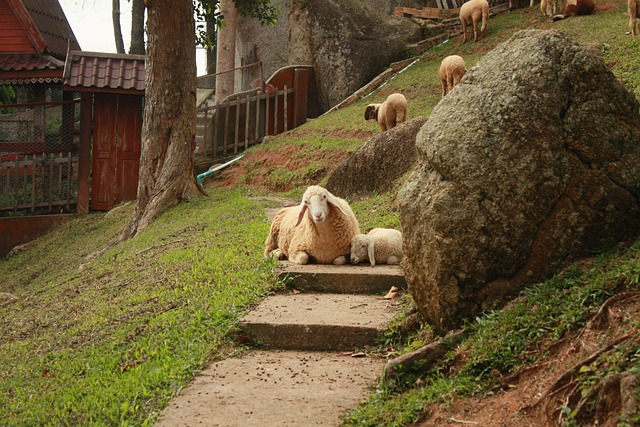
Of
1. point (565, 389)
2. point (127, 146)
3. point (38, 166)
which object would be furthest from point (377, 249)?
point (38, 166)

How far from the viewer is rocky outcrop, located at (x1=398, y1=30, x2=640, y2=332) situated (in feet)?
20.1

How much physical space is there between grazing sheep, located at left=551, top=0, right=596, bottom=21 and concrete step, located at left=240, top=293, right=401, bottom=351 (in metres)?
15.4

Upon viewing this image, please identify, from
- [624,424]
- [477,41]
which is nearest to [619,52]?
[477,41]

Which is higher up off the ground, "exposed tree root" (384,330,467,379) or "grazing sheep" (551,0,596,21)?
"grazing sheep" (551,0,596,21)

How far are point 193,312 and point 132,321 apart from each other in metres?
0.83

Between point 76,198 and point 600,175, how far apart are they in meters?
16.6

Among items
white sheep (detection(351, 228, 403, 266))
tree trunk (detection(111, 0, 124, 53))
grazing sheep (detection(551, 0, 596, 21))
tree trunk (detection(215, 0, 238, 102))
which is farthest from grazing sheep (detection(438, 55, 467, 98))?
tree trunk (detection(111, 0, 124, 53))

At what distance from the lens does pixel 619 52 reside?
15.1 metres

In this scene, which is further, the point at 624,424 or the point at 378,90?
the point at 378,90

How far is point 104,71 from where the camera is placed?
20.0m

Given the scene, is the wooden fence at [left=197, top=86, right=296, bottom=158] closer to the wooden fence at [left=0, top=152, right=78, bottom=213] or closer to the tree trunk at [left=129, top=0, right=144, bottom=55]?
the wooden fence at [left=0, top=152, right=78, bottom=213]

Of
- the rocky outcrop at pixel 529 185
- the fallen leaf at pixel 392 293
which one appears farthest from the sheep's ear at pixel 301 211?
the rocky outcrop at pixel 529 185

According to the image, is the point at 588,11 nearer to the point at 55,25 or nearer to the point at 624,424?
the point at 55,25

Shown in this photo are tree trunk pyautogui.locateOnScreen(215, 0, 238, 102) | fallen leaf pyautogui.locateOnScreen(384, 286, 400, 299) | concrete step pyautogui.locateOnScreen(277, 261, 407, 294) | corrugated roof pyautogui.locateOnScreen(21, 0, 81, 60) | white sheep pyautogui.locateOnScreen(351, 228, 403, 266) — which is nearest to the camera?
fallen leaf pyautogui.locateOnScreen(384, 286, 400, 299)
